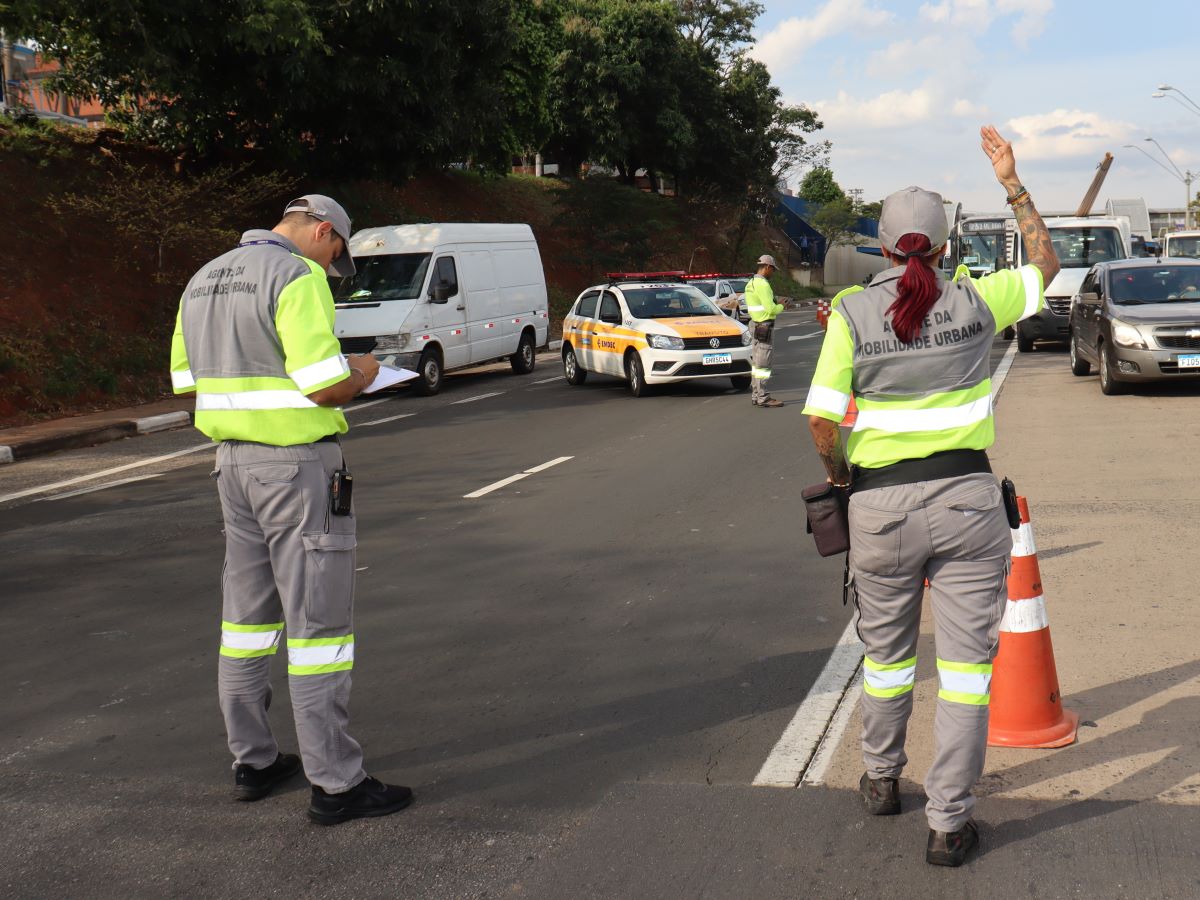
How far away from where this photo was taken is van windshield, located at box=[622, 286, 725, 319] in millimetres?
18094

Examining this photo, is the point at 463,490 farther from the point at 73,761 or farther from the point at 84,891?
the point at 84,891

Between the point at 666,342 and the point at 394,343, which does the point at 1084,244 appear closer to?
the point at 666,342

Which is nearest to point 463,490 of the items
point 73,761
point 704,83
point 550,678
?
point 550,678

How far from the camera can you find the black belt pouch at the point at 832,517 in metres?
3.77

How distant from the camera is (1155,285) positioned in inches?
619

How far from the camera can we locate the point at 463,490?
10.2 m

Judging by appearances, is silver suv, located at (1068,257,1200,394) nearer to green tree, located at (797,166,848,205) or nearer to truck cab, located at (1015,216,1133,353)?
truck cab, located at (1015,216,1133,353)

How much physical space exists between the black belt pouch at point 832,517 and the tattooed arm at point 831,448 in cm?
4

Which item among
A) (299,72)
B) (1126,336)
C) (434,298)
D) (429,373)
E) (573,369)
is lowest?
(573,369)

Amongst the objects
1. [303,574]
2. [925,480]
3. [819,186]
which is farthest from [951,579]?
[819,186]

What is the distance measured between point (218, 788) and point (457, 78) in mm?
22948

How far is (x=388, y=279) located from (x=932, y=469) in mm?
16377

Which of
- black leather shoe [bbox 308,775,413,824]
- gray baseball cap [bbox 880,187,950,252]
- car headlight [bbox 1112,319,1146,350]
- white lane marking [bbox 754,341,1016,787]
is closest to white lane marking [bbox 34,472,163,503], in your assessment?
black leather shoe [bbox 308,775,413,824]

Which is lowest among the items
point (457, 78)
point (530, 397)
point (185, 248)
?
point (530, 397)
